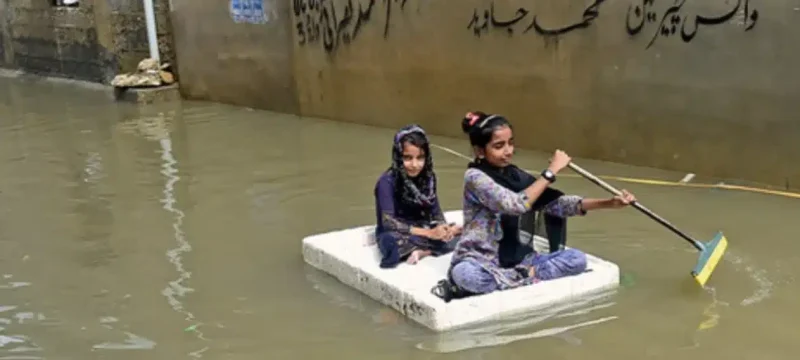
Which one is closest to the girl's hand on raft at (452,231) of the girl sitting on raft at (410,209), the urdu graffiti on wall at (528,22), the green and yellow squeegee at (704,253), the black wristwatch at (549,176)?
the girl sitting on raft at (410,209)

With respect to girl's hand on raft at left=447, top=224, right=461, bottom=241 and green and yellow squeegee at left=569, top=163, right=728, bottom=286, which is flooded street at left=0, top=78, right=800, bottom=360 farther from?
girl's hand on raft at left=447, top=224, right=461, bottom=241

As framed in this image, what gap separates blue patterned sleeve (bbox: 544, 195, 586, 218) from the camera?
4.54m

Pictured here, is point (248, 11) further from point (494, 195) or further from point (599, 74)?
point (494, 195)

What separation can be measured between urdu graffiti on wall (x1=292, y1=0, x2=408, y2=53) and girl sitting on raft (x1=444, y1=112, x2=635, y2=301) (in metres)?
5.75

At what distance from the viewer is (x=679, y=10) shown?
24.4 feet

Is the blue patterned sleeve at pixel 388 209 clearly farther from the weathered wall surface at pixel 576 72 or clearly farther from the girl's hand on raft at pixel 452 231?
the weathered wall surface at pixel 576 72

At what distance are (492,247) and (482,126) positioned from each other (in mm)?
623

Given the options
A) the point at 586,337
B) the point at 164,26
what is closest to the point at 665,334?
the point at 586,337

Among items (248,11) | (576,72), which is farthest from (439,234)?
(248,11)

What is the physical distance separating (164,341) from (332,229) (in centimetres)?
208

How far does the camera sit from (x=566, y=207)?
4.59m

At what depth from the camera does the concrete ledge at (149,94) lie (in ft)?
45.5

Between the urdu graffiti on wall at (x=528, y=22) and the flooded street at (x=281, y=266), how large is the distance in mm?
1049

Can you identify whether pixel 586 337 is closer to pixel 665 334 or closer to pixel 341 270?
pixel 665 334
